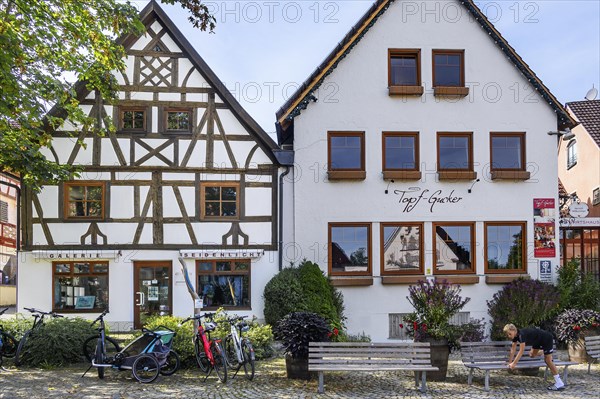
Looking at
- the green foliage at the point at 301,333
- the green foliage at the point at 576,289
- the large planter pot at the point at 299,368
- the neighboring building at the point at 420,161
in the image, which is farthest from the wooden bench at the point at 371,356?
the green foliage at the point at 576,289

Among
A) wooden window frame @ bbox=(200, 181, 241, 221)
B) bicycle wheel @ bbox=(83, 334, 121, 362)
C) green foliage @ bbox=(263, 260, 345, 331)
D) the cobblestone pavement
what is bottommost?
the cobblestone pavement

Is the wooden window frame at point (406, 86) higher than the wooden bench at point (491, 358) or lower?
higher

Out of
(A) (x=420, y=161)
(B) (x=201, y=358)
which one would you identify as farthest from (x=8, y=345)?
(A) (x=420, y=161)

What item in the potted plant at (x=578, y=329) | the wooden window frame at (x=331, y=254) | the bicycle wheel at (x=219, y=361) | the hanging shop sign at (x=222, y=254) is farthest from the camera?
the wooden window frame at (x=331, y=254)

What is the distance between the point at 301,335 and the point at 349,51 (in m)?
9.39

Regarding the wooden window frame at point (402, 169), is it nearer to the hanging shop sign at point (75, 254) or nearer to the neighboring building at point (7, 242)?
the hanging shop sign at point (75, 254)

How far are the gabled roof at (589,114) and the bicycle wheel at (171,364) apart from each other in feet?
62.9

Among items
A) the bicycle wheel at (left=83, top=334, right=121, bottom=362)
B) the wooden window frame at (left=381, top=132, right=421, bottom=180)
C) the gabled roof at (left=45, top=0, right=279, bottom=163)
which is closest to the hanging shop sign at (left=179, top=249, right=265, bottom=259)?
the gabled roof at (left=45, top=0, right=279, bottom=163)

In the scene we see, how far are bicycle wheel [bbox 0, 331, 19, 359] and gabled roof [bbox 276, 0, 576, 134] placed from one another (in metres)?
8.56

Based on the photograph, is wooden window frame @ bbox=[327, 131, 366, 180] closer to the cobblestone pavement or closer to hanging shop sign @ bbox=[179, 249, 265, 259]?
hanging shop sign @ bbox=[179, 249, 265, 259]

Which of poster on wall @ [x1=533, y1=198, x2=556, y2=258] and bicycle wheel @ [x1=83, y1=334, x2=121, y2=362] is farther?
poster on wall @ [x1=533, y1=198, x2=556, y2=258]

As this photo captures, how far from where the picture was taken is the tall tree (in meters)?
12.4

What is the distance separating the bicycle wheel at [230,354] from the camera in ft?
38.9

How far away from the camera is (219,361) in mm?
11375
